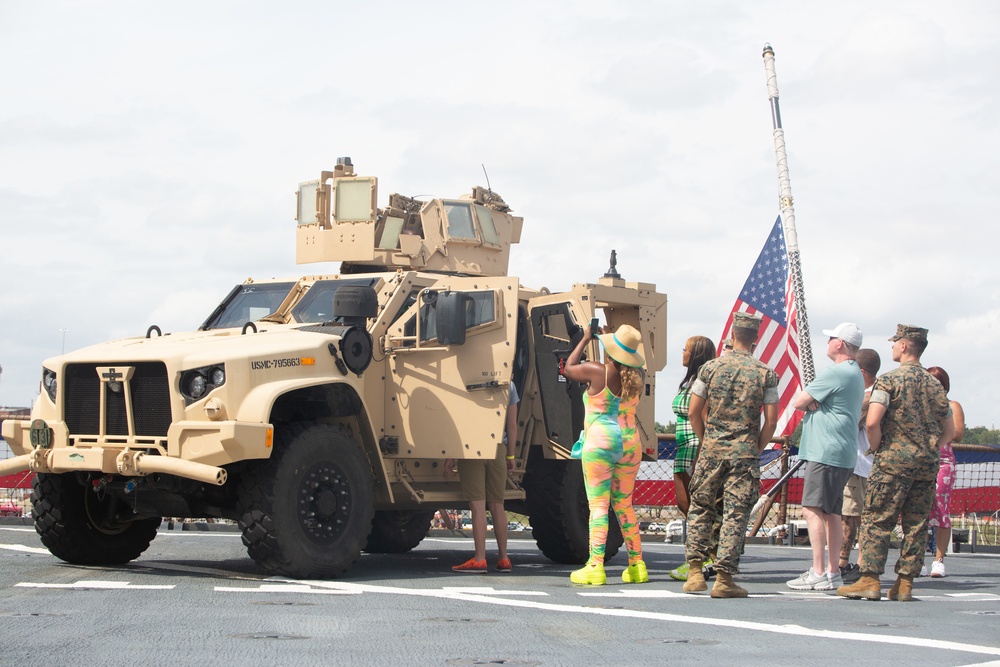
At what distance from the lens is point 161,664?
5793mm

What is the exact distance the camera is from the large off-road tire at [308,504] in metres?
9.80

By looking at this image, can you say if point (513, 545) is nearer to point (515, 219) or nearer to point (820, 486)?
point (515, 219)

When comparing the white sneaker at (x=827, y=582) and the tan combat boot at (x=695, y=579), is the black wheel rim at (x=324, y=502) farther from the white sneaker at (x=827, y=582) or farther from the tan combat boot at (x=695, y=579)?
the white sneaker at (x=827, y=582)

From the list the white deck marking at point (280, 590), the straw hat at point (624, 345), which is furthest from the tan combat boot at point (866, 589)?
the white deck marking at point (280, 590)

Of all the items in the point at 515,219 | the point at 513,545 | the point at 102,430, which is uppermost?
the point at 515,219

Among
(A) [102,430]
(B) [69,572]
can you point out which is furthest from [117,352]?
(B) [69,572]

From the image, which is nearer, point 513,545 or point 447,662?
point 447,662

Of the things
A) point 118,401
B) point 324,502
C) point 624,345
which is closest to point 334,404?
point 324,502

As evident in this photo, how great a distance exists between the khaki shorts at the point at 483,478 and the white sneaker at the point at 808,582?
8.02 feet

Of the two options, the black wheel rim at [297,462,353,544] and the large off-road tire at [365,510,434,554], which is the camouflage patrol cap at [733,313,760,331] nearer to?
the black wheel rim at [297,462,353,544]

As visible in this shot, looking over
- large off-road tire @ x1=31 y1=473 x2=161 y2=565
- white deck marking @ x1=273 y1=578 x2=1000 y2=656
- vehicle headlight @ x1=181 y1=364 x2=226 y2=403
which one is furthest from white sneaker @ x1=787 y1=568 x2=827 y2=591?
large off-road tire @ x1=31 y1=473 x2=161 y2=565

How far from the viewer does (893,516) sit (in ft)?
31.2

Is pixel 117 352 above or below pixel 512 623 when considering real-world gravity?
above

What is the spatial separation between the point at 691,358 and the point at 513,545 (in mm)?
5785
